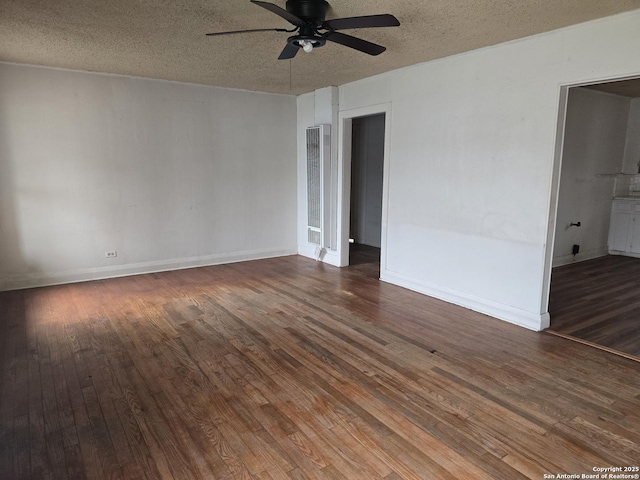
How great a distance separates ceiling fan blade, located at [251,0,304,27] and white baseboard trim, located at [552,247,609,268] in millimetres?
5209

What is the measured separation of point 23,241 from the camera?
15.9ft

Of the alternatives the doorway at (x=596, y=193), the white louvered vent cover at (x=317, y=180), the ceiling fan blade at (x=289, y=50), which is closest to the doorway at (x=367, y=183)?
the white louvered vent cover at (x=317, y=180)

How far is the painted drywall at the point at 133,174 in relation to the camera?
478 cm

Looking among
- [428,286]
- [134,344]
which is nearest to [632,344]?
[428,286]

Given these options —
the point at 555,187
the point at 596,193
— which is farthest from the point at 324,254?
the point at 596,193

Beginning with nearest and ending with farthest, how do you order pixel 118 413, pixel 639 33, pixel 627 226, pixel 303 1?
pixel 118 413 < pixel 303 1 < pixel 639 33 < pixel 627 226

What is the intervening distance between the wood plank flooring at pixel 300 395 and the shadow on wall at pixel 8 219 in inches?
27.8

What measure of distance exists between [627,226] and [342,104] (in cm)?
508

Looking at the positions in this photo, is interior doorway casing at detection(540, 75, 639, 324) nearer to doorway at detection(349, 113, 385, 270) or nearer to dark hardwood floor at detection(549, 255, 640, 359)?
dark hardwood floor at detection(549, 255, 640, 359)

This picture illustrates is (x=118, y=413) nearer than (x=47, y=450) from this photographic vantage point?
No

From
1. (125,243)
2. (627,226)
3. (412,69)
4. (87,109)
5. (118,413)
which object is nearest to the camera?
(118,413)

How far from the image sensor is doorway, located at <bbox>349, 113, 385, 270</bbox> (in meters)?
7.53

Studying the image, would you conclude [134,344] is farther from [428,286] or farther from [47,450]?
[428,286]

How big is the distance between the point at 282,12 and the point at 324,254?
167 inches
